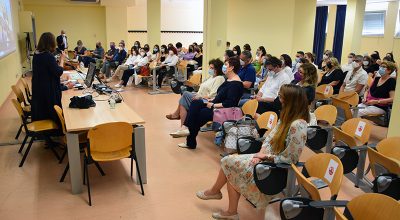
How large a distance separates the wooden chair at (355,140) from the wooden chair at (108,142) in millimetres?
1838

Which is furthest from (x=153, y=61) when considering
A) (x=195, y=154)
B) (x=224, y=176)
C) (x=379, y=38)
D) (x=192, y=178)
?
(x=379, y=38)

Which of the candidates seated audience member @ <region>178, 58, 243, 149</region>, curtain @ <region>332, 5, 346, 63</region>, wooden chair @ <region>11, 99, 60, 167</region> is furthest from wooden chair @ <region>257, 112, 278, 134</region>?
curtain @ <region>332, 5, 346, 63</region>

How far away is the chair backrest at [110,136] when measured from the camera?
9.70ft

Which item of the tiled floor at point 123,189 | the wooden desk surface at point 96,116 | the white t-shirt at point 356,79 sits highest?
the white t-shirt at point 356,79

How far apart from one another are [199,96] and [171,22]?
512 inches

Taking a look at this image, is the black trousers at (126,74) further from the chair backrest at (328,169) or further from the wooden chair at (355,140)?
the chair backrest at (328,169)

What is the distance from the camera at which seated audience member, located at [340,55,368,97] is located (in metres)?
5.60

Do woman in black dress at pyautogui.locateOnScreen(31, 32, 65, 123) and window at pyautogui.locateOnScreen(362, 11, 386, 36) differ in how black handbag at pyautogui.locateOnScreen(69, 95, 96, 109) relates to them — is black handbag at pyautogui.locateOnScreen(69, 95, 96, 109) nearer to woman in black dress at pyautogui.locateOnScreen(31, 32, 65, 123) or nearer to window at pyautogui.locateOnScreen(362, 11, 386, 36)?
woman in black dress at pyautogui.locateOnScreen(31, 32, 65, 123)

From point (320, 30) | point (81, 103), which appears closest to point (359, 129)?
point (81, 103)

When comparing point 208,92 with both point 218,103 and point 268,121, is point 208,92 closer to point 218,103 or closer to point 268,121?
point 218,103

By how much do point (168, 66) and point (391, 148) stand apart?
7.02m

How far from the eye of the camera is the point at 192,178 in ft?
11.9

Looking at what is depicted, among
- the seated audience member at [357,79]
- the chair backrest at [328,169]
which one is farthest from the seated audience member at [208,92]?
the chair backrest at [328,169]

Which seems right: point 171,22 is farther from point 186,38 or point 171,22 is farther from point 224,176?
point 224,176
